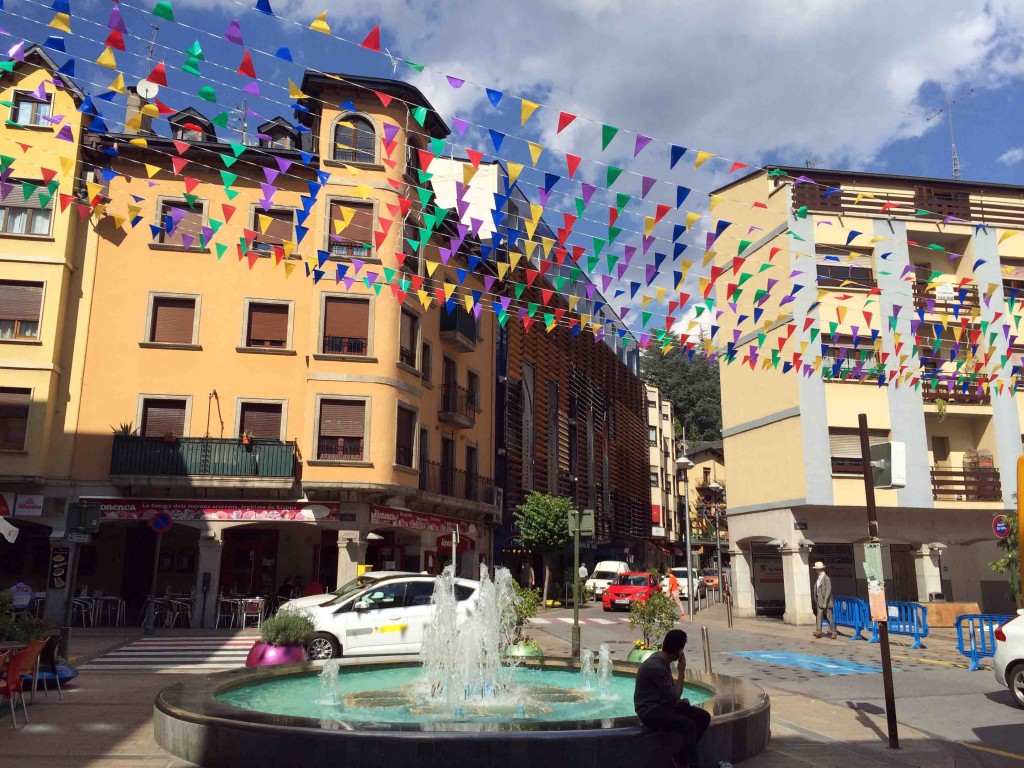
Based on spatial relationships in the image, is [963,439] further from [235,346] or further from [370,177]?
[235,346]

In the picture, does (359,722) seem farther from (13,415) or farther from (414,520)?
(13,415)

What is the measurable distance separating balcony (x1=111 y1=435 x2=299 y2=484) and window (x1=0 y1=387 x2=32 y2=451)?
246cm

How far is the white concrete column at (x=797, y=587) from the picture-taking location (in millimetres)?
27375

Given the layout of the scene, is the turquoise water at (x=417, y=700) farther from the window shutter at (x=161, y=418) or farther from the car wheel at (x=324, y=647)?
the window shutter at (x=161, y=418)

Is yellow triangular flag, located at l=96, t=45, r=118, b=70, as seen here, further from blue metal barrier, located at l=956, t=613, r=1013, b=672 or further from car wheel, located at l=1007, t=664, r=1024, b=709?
blue metal barrier, located at l=956, t=613, r=1013, b=672

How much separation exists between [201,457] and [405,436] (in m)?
6.09

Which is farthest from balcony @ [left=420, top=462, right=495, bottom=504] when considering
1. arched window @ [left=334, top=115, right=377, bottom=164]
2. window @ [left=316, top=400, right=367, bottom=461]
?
arched window @ [left=334, top=115, right=377, bottom=164]

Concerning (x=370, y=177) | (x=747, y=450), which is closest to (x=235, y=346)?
(x=370, y=177)

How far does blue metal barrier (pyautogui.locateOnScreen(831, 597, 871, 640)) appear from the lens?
22.0 meters

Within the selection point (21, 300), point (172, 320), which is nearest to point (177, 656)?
point (172, 320)

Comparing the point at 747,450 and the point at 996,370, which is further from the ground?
the point at 996,370

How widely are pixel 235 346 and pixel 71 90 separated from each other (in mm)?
8587

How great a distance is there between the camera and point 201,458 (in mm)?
23375

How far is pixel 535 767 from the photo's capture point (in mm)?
6582
